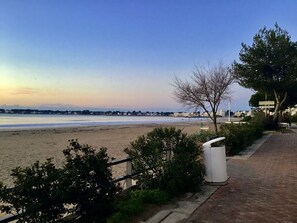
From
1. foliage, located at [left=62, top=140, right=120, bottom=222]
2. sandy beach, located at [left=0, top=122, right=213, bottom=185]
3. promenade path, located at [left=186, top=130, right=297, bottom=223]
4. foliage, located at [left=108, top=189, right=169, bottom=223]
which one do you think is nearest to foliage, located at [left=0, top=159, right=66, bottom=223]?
foliage, located at [left=62, top=140, right=120, bottom=222]

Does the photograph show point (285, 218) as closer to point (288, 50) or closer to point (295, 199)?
point (295, 199)

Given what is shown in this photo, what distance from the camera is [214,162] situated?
7.45 meters

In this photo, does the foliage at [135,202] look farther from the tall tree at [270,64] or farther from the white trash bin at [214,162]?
the tall tree at [270,64]

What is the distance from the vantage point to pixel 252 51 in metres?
31.7

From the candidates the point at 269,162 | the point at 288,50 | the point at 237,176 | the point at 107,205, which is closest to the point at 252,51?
the point at 288,50

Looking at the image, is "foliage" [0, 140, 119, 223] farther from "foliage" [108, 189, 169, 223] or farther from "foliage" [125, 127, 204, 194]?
"foliage" [125, 127, 204, 194]

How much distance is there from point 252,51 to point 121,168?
23.9m

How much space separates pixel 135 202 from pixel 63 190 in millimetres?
2112

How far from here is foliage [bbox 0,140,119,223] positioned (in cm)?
360

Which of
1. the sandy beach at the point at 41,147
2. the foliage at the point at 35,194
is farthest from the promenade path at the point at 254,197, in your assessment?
the sandy beach at the point at 41,147

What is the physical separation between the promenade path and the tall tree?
21772mm

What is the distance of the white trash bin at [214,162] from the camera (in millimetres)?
7414

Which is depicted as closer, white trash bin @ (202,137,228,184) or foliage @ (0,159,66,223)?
foliage @ (0,159,66,223)

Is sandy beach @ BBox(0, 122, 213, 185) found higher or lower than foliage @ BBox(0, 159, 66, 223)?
lower
